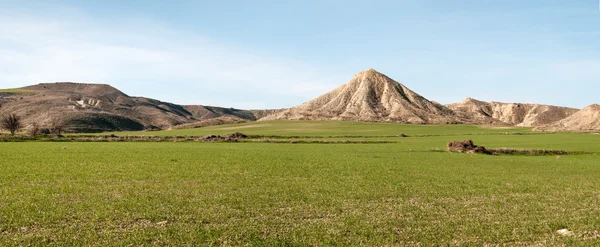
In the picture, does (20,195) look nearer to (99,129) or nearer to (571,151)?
(571,151)

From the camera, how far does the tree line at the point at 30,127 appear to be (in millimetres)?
92375

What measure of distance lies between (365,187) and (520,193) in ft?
27.0

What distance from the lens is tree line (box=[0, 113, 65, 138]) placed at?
92375 mm

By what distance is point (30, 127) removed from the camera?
490 feet

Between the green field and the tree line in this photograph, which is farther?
the tree line

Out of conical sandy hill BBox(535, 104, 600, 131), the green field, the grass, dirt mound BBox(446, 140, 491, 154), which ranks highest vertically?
conical sandy hill BBox(535, 104, 600, 131)

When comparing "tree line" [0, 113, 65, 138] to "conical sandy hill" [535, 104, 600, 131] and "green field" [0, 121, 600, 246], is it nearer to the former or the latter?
"green field" [0, 121, 600, 246]

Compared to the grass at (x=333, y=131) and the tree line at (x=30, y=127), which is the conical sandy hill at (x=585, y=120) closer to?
the grass at (x=333, y=131)

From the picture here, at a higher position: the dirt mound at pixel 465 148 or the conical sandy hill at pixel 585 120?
the conical sandy hill at pixel 585 120

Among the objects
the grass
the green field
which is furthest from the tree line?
the green field

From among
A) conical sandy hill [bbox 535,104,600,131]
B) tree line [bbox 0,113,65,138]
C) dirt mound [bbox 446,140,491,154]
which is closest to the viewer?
dirt mound [bbox 446,140,491,154]

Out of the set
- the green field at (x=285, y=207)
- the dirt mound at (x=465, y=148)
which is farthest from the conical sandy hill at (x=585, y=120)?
the green field at (x=285, y=207)

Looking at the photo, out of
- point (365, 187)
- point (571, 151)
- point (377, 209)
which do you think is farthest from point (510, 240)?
point (571, 151)

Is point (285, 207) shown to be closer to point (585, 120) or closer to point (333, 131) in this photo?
point (333, 131)
